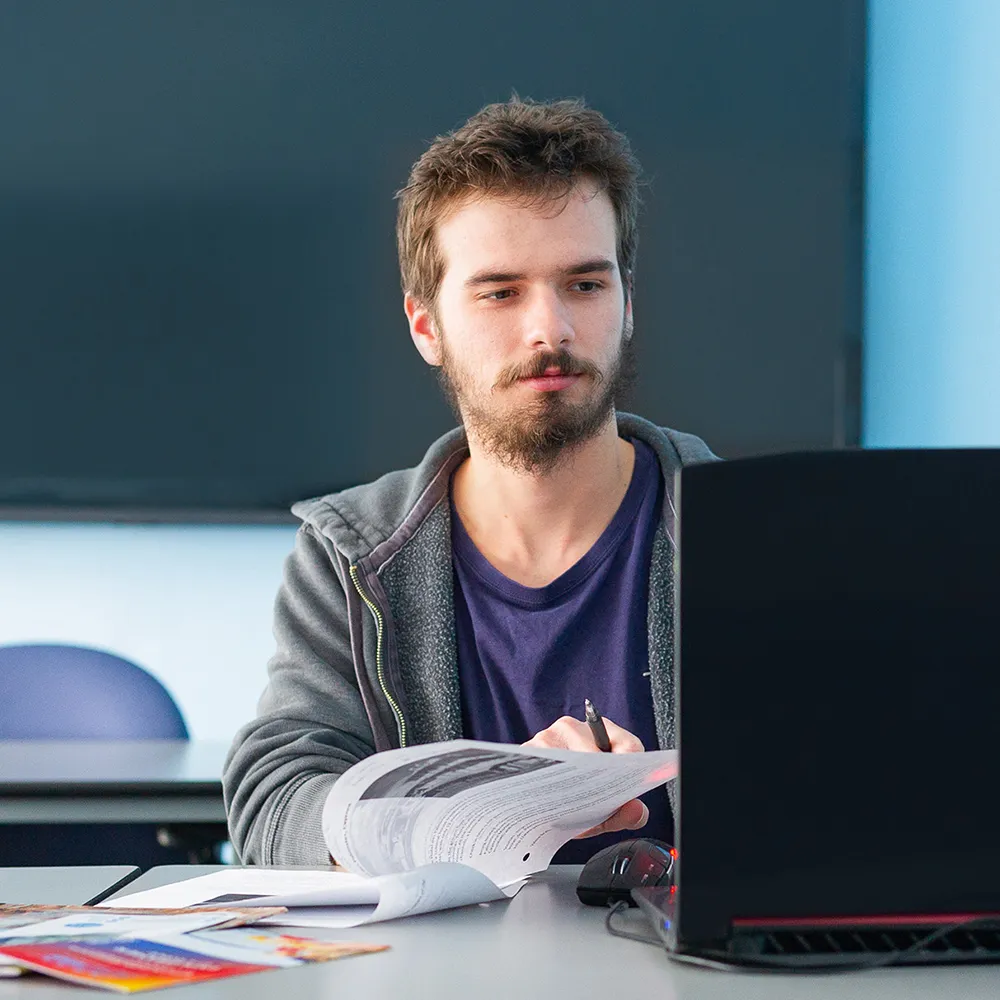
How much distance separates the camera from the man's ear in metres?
1.61

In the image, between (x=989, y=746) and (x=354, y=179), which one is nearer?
(x=989, y=746)

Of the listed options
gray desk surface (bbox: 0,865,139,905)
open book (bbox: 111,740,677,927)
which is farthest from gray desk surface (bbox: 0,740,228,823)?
open book (bbox: 111,740,677,927)

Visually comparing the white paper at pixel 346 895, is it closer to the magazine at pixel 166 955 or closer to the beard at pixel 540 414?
the magazine at pixel 166 955

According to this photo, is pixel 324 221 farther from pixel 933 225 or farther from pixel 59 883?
pixel 59 883

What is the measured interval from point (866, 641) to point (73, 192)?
94.8 inches

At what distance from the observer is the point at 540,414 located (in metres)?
1.42

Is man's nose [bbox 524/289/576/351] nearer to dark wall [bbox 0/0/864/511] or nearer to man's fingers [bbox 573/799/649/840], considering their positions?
man's fingers [bbox 573/799/649/840]

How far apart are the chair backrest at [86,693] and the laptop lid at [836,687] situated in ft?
5.06

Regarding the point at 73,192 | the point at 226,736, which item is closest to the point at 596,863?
the point at 226,736

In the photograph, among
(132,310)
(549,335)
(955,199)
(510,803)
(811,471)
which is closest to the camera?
(811,471)

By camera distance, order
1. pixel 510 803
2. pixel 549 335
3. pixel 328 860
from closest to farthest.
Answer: pixel 510 803, pixel 328 860, pixel 549 335

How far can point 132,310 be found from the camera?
103 inches

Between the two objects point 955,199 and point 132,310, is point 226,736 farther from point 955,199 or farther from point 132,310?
point 955,199

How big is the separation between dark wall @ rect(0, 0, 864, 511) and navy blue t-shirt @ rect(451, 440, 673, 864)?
1.20 m
